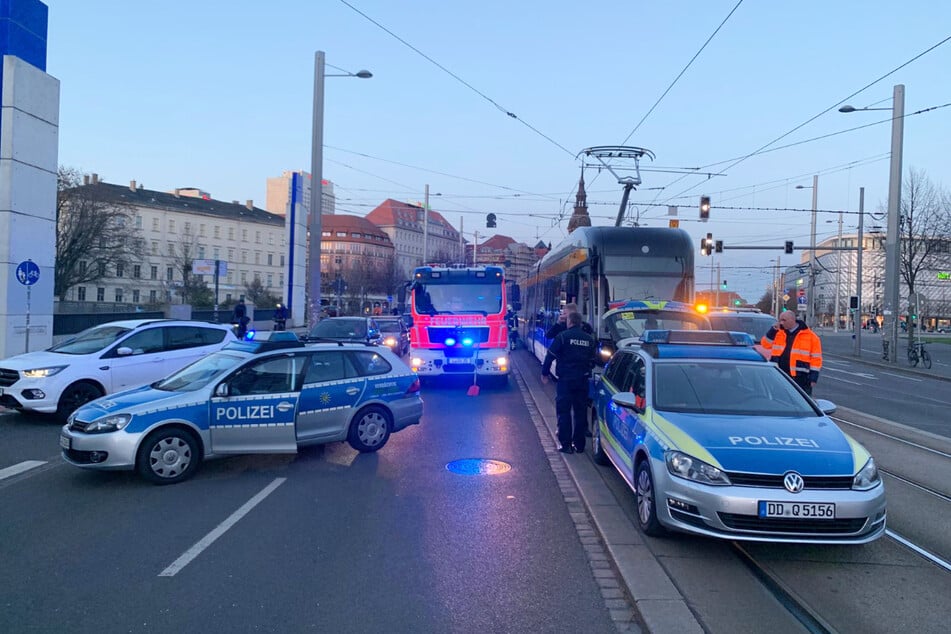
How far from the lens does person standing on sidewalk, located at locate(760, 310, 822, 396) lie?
9.67 meters

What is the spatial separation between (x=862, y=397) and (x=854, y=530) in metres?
14.4

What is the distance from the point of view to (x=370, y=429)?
30.4ft

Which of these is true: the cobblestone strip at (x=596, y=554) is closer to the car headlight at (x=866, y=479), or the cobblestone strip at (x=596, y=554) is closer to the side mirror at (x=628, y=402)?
the side mirror at (x=628, y=402)

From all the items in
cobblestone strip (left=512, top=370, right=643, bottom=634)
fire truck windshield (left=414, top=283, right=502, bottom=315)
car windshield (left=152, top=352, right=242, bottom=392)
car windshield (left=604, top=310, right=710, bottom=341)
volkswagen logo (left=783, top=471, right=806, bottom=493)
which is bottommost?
cobblestone strip (left=512, top=370, right=643, bottom=634)

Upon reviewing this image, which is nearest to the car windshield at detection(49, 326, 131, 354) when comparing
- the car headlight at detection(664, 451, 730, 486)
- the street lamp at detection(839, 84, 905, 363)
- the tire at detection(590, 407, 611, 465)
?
the tire at detection(590, 407, 611, 465)

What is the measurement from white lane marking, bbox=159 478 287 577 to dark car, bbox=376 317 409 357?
601 inches

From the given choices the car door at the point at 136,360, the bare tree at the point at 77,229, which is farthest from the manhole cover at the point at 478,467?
the bare tree at the point at 77,229

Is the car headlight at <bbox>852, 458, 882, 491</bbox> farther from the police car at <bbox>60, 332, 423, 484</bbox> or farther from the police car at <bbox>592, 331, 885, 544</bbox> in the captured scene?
the police car at <bbox>60, 332, 423, 484</bbox>

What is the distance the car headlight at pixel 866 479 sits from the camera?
208 inches

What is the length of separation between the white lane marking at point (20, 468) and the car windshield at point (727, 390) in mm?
6982

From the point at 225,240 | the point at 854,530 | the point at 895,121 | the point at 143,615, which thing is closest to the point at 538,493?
the point at 854,530

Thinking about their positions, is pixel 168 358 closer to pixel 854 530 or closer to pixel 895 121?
pixel 854 530

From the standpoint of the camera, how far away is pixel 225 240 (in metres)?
94.3

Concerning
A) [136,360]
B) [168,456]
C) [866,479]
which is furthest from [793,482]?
[136,360]
